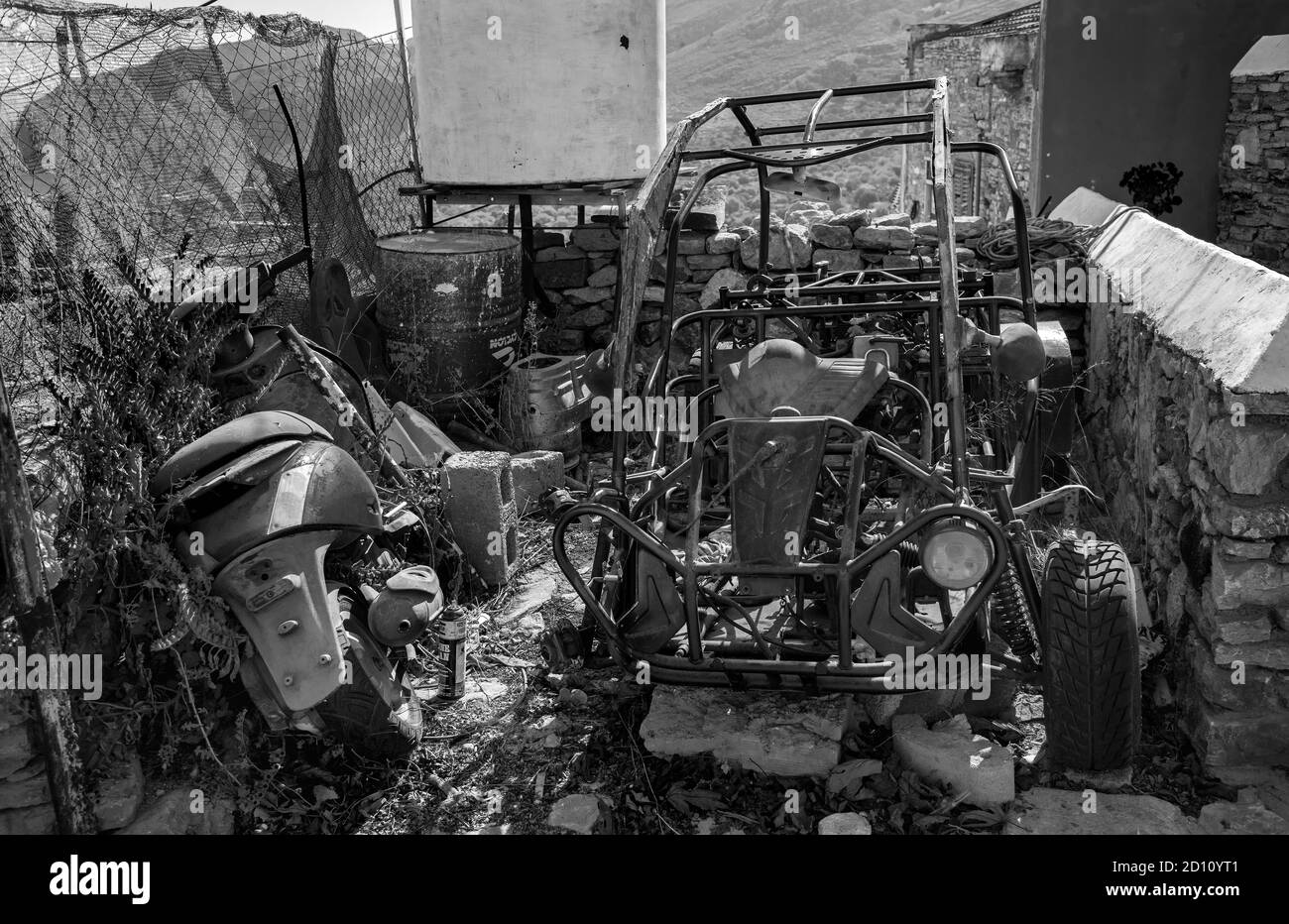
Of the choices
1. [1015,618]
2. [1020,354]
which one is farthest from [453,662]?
[1020,354]

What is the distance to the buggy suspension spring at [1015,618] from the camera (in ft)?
13.6

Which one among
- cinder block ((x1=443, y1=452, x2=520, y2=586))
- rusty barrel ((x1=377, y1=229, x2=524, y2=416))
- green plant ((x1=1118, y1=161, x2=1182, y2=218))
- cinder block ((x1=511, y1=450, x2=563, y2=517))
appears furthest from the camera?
green plant ((x1=1118, y1=161, x2=1182, y2=218))

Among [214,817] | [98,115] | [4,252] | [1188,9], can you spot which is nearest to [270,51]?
[98,115]

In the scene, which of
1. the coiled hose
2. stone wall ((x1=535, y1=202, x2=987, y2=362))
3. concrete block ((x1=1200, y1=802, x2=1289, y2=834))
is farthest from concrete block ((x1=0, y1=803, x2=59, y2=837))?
the coiled hose

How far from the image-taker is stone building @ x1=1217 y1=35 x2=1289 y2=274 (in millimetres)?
9141

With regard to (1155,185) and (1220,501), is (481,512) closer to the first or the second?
(1220,501)

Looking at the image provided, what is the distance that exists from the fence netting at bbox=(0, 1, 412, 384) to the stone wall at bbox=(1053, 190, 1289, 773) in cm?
394

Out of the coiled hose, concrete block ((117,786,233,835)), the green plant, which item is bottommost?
concrete block ((117,786,233,835))

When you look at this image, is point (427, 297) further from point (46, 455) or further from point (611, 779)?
point (611, 779)

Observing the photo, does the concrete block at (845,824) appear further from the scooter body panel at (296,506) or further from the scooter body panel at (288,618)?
the scooter body panel at (296,506)

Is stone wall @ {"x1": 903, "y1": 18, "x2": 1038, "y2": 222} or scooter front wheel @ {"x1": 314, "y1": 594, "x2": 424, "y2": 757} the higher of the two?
stone wall @ {"x1": 903, "y1": 18, "x2": 1038, "y2": 222}

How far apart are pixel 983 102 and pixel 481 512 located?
1392cm

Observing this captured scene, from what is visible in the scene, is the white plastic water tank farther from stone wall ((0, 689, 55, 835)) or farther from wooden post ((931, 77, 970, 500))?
stone wall ((0, 689, 55, 835))

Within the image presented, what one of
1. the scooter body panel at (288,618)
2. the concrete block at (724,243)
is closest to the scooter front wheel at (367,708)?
the scooter body panel at (288,618)
